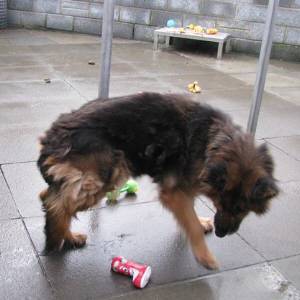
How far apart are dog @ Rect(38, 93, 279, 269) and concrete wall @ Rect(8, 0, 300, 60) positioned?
861cm

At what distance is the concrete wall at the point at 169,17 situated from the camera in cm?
1138

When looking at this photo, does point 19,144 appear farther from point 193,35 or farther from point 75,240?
point 193,35

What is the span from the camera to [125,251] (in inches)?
145

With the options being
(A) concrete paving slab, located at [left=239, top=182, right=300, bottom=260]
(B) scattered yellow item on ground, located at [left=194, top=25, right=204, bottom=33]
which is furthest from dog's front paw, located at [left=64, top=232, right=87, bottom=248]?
(B) scattered yellow item on ground, located at [left=194, top=25, right=204, bottom=33]

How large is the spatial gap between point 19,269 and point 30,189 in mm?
1234

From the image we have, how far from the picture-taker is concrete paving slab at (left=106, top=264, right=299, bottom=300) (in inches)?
128

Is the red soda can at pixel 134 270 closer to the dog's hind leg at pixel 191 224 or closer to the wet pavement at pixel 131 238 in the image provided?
the wet pavement at pixel 131 238

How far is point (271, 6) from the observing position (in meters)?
4.59

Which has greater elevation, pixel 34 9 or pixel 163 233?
pixel 34 9

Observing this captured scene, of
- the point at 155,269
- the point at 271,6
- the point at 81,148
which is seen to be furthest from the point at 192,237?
the point at 271,6

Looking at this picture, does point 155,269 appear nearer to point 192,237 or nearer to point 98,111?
point 192,237

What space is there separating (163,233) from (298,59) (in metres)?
8.77

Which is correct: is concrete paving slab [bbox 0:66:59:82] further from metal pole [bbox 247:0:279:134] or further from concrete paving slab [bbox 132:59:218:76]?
metal pole [bbox 247:0:279:134]

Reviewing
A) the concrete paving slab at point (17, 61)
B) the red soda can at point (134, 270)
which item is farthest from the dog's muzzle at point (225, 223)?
the concrete paving slab at point (17, 61)
